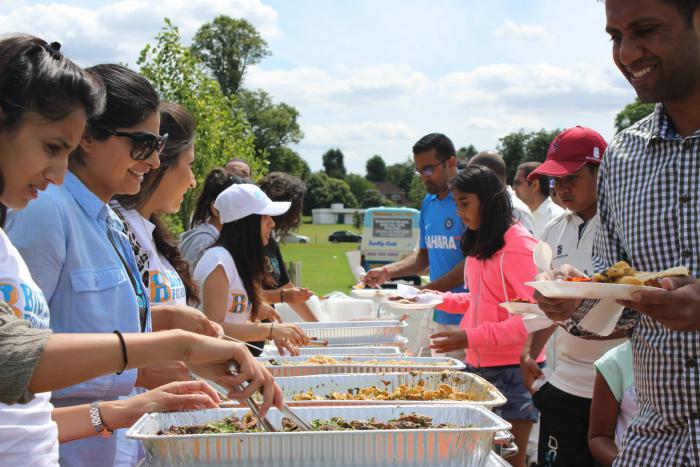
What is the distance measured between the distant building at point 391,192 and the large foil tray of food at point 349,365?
106 meters

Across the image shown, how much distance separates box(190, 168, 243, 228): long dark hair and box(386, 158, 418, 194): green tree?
4151 inches

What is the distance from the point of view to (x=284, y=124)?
58.2 metres

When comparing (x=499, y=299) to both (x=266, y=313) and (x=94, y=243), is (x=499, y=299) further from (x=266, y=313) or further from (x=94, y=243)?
(x=94, y=243)

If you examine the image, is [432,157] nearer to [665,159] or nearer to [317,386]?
[317,386]

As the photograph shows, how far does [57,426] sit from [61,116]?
2.49 feet

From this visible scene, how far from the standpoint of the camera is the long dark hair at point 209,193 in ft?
15.6

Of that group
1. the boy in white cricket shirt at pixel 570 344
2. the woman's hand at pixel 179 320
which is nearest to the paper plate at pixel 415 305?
the boy in white cricket shirt at pixel 570 344

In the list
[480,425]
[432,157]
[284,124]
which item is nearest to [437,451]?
[480,425]

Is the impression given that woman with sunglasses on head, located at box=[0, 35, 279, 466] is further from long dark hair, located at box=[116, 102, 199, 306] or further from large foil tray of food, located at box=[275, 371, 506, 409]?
long dark hair, located at box=[116, 102, 199, 306]

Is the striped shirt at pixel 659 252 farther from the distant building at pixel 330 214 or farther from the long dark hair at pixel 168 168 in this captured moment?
the distant building at pixel 330 214

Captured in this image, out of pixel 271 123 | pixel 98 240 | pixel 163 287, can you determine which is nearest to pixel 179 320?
pixel 163 287

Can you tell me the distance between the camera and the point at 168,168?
292cm

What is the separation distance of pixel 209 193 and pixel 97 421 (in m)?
2.98

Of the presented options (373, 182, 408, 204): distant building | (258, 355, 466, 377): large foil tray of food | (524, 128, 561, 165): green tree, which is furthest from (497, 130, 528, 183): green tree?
(258, 355, 466, 377): large foil tray of food
